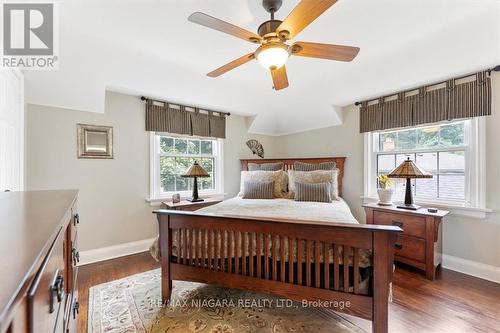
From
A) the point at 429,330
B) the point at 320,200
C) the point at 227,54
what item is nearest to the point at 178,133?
the point at 227,54

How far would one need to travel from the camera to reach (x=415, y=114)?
2979mm

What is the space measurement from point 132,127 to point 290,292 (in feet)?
9.97

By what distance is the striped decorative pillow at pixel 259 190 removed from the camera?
343 centimetres

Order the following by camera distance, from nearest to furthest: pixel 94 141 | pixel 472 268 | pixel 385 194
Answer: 1. pixel 472 268
2. pixel 385 194
3. pixel 94 141

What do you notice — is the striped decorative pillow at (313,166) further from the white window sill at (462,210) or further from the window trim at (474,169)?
the window trim at (474,169)

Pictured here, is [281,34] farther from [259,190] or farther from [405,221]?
[405,221]

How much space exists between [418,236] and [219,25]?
294 cm

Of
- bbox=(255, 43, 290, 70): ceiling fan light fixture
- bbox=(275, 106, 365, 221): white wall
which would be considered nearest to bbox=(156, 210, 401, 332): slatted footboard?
bbox=(255, 43, 290, 70): ceiling fan light fixture

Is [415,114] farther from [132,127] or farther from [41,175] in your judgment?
[41,175]

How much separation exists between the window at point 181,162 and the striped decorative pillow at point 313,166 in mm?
1450

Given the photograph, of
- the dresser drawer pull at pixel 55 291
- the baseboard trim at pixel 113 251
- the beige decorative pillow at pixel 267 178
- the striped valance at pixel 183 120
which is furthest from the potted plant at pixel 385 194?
the baseboard trim at pixel 113 251

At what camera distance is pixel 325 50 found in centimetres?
179

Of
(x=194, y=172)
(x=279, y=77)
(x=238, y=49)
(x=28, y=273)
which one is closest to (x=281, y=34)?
(x=279, y=77)

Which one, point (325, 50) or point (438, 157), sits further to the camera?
point (438, 157)
